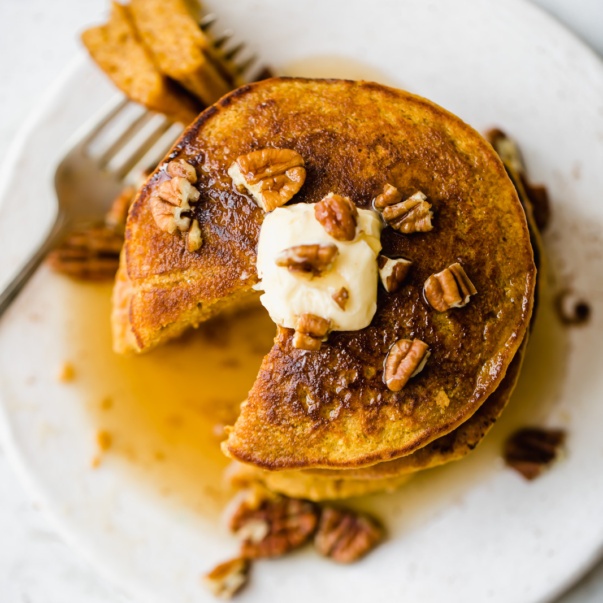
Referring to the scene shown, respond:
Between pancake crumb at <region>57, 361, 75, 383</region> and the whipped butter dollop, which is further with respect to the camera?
pancake crumb at <region>57, 361, 75, 383</region>

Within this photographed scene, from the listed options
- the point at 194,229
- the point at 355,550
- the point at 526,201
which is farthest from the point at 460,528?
the point at 194,229

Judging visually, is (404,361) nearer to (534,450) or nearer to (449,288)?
(449,288)

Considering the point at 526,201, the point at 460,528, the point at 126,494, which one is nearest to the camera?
the point at 526,201

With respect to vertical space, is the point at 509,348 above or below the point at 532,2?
below

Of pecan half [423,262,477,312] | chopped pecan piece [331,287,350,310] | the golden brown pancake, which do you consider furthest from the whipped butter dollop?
the golden brown pancake

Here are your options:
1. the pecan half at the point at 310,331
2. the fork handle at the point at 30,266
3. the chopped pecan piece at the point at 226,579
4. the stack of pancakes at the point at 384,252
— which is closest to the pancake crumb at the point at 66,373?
the fork handle at the point at 30,266

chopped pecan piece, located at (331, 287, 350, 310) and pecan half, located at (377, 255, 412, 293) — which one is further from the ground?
pecan half, located at (377, 255, 412, 293)

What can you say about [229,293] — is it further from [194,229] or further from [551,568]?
[551,568]

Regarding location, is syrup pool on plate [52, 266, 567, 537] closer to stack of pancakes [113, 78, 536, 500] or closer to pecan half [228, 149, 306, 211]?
stack of pancakes [113, 78, 536, 500]

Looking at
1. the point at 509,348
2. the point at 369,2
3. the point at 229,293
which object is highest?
the point at 369,2
